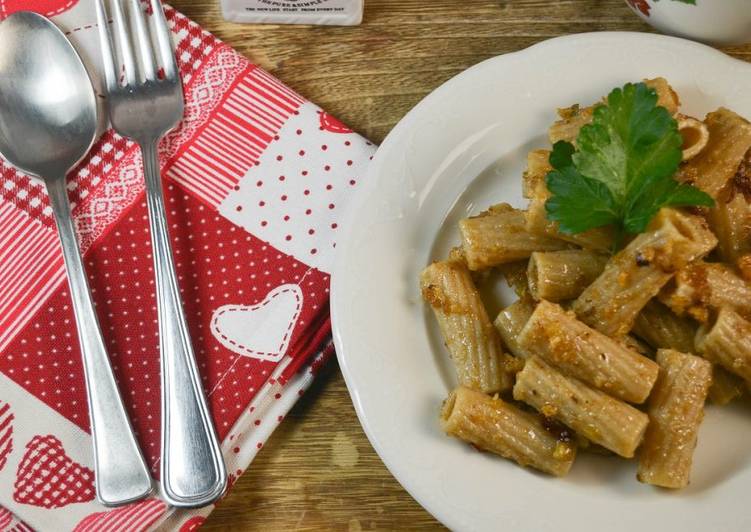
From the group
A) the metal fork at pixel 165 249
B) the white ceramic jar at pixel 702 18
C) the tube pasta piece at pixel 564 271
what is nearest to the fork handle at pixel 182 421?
the metal fork at pixel 165 249

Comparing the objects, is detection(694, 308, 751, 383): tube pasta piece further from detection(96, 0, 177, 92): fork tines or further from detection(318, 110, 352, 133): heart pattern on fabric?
detection(96, 0, 177, 92): fork tines

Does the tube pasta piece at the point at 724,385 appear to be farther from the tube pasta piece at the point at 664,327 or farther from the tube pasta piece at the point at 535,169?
the tube pasta piece at the point at 535,169

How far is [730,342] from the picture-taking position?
123cm

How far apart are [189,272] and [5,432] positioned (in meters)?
0.43

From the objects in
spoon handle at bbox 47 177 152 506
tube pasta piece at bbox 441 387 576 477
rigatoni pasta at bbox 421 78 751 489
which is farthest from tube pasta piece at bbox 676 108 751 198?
spoon handle at bbox 47 177 152 506

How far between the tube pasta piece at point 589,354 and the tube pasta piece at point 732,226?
0.25 metres

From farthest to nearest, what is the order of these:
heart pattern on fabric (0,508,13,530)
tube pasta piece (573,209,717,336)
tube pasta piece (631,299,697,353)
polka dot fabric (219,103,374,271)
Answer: polka dot fabric (219,103,374,271)
heart pattern on fabric (0,508,13,530)
tube pasta piece (631,299,697,353)
tube pasta piece (573,209,717,336)

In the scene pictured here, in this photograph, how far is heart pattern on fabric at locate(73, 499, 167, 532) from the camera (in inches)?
55.0

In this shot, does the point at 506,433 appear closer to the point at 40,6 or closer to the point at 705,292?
the point at 705,292

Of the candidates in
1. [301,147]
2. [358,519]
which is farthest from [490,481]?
[301,147]

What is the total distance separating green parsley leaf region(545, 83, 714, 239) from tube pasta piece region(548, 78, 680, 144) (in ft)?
0.30

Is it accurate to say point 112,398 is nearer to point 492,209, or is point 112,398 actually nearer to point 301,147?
point 301,147

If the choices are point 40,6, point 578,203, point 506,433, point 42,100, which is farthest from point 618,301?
point 40,6

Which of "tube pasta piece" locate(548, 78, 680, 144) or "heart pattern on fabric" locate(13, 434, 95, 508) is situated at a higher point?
"tube pasta piece" locate(548, 78, 680, 144)
